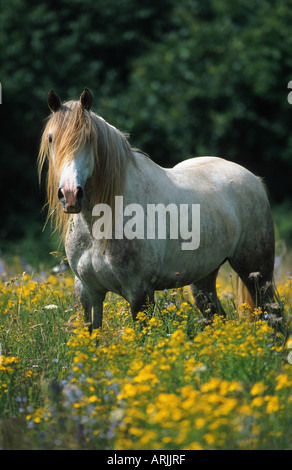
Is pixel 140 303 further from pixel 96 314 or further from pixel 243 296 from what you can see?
pixel 243 296

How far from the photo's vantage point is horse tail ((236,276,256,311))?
5684 mm

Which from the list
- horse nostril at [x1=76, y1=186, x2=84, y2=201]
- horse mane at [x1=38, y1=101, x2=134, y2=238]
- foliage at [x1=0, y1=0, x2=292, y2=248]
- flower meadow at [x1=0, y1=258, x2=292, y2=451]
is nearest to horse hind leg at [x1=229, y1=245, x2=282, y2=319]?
flower meadow at [x1=0, y1=258, x2=292, y2=451]

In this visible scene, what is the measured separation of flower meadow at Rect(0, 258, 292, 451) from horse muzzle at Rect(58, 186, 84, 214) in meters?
0.76

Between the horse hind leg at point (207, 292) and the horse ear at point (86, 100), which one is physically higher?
the horse ear at point (86, 100)

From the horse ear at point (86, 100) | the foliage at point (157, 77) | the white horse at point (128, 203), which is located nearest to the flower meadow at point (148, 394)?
the white horse at point (128, 203)

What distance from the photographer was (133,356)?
3924 mm

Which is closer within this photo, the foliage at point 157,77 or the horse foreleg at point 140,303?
the horse foreleg at point 140,303

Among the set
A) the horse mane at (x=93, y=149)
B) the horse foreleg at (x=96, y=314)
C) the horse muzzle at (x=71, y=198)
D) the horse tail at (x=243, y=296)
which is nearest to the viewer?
the horse muzzle at (x=71, y=198)

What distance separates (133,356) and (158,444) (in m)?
1.25

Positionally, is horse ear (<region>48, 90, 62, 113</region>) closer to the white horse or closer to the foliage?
the white horse

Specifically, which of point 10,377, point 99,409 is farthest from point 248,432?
point 10,377

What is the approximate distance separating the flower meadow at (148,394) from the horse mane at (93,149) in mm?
884

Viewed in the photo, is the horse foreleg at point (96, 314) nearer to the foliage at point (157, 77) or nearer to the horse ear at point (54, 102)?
→ the horse ear at point (54, 102)

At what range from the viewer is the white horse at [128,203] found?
4.20 m
